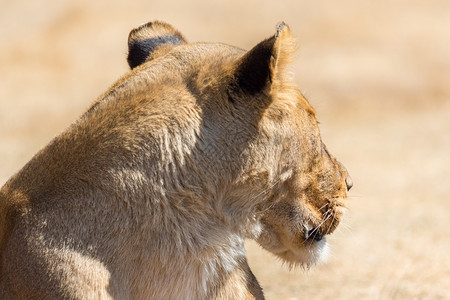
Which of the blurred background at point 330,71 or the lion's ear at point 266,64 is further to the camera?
the blurred background at point 330,71

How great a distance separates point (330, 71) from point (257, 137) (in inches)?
517

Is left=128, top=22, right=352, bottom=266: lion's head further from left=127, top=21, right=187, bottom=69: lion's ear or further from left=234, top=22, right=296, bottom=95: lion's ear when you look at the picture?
left=127, top=21, right=187, bottom=69: lion's ear

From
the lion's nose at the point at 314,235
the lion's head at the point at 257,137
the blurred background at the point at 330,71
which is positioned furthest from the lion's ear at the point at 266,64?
the blurred background at the point at 330,71

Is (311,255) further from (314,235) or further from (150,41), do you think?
(150,41)

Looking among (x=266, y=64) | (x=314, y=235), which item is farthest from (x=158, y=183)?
(x=314, y=235)

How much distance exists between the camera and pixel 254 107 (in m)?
3.65

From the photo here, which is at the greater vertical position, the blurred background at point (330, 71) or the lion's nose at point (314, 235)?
the lion's nose at point (314, 235)

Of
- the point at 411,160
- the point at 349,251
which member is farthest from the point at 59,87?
the point at 349,251

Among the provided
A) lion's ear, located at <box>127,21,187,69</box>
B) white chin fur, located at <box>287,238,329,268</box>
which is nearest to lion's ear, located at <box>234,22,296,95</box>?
lion's ear, located at <box>127,21,187,69</box>

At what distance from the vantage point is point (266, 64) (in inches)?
139

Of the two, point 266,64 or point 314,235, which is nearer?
point 266,64

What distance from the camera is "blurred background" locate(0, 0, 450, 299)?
504 inches

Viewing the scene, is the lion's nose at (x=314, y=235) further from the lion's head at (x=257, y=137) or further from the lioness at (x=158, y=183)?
the lioness at (x=158, y=183)

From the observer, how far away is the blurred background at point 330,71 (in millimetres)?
12812
